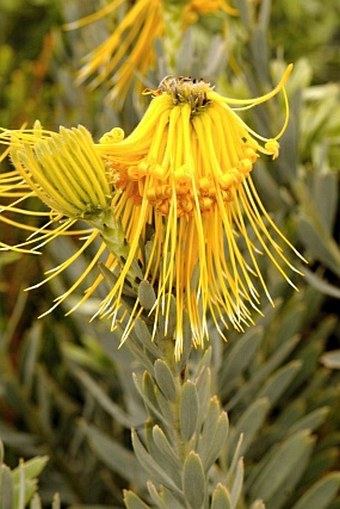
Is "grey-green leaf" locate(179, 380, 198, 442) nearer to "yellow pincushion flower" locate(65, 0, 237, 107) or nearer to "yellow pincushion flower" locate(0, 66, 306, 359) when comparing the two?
"yellow pincushion flower" locate(0, 66, 306, 359)

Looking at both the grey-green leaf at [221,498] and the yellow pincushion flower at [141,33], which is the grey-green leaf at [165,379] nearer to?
the grey-green leaf at [221,498]

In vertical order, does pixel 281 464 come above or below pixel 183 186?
below

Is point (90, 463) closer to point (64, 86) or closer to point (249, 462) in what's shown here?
point (249, 462)

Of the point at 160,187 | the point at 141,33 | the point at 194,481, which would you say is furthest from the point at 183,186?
the point at 141,33

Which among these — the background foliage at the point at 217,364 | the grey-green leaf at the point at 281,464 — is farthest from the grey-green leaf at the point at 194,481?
the grey-green leaf at the point at 281,464

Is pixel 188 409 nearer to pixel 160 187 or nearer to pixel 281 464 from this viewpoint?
pixel 160 187

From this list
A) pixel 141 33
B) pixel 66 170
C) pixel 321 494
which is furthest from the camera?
pixel 141 33

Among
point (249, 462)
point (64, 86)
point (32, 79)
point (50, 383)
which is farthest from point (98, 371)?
point (32, 79)
